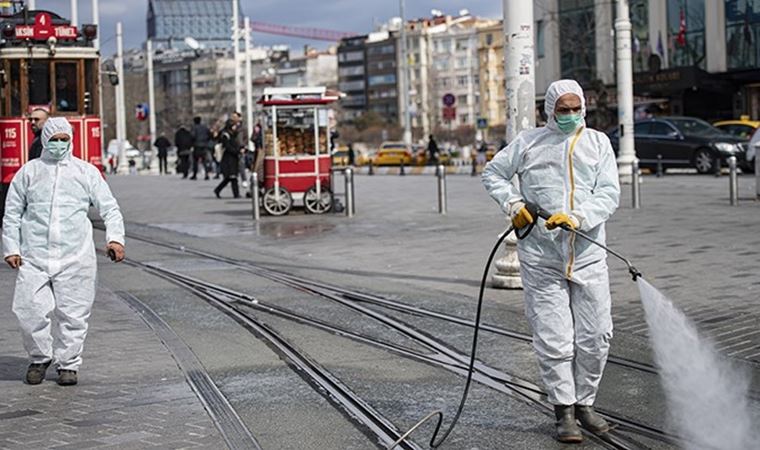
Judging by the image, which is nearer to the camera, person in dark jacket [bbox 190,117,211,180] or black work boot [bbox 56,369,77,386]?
black work boot [bbox 56,369,77,386]

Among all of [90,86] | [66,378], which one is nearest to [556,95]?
[66,378]

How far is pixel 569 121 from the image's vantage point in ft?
22.7

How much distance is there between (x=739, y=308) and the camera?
11.1 m

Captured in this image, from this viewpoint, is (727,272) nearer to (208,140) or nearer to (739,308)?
(739,308)

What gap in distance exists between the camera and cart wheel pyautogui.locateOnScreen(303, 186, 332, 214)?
24.6m

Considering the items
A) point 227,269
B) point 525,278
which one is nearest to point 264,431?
point 525,278

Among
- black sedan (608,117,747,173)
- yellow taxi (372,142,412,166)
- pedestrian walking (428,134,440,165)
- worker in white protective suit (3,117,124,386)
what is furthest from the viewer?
yellow taxi (372,142,412,166)

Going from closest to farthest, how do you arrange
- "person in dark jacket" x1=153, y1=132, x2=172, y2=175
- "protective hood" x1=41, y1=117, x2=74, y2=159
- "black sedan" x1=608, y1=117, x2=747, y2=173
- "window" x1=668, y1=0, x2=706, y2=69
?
"protective hood" x1=41, y1=117, x2=74, y2=159 < "black sedan" x1=608, y1=117, x2=747, y2=173 < "window" x1=668, y1=0, x2=706, y2=69 < "person in dark jacket" x1=153, y1=132, x2=172, y2=175

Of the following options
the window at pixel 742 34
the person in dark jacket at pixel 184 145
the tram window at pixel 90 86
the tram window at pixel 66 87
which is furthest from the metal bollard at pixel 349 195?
the window at pixel 742 34

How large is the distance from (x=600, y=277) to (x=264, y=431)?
77.2 inches

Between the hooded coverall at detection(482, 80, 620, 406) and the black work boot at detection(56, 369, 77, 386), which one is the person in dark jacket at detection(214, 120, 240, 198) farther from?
the hooded coverall at detection(482, 80, 620, 406)

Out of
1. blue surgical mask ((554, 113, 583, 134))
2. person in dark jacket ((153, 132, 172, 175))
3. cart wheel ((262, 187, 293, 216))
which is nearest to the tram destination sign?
cart wheel ((262, 187, 293, 216))

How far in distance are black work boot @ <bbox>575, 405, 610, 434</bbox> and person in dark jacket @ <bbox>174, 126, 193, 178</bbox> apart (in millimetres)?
36622

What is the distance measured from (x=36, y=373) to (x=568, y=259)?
368 cm
